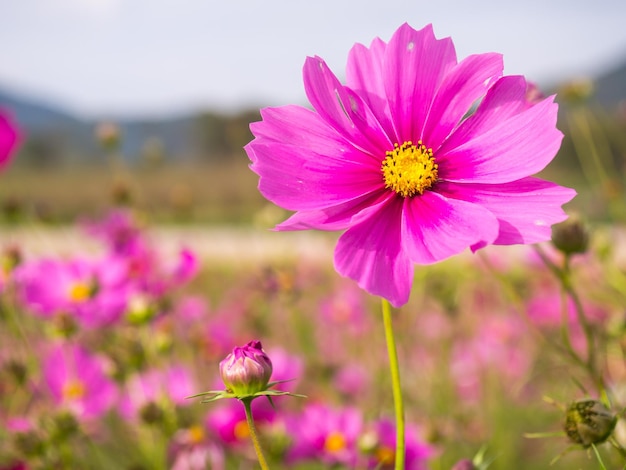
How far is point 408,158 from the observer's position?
502 mm

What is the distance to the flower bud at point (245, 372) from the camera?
415 millimetres

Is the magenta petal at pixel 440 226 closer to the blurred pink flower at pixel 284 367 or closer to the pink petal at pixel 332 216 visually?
the pink petal at pixel 332 216

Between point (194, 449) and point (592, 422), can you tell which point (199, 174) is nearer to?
point (194, 449)

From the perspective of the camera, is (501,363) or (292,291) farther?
(501,363)

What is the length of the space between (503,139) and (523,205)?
5 cm

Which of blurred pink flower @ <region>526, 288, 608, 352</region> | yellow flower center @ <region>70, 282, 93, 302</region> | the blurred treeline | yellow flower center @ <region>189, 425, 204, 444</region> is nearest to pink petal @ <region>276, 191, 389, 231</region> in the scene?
the blurred treeline

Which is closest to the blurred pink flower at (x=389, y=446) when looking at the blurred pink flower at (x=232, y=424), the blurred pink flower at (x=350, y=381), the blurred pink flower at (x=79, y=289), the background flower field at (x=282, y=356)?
the background flower field at (x=282, y=356)

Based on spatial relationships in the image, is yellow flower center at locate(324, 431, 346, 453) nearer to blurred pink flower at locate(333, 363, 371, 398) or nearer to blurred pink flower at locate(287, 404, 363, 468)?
blurred pink flower at locate(287, 404, 363, 468)

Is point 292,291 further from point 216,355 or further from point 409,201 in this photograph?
point 409,201

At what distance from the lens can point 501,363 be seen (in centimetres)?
161

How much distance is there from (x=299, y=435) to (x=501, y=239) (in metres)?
0.50

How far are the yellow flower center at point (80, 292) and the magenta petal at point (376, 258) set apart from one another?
64 cm

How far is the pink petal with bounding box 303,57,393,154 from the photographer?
47cm

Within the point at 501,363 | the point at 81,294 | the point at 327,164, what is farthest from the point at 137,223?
the point at 501,363
